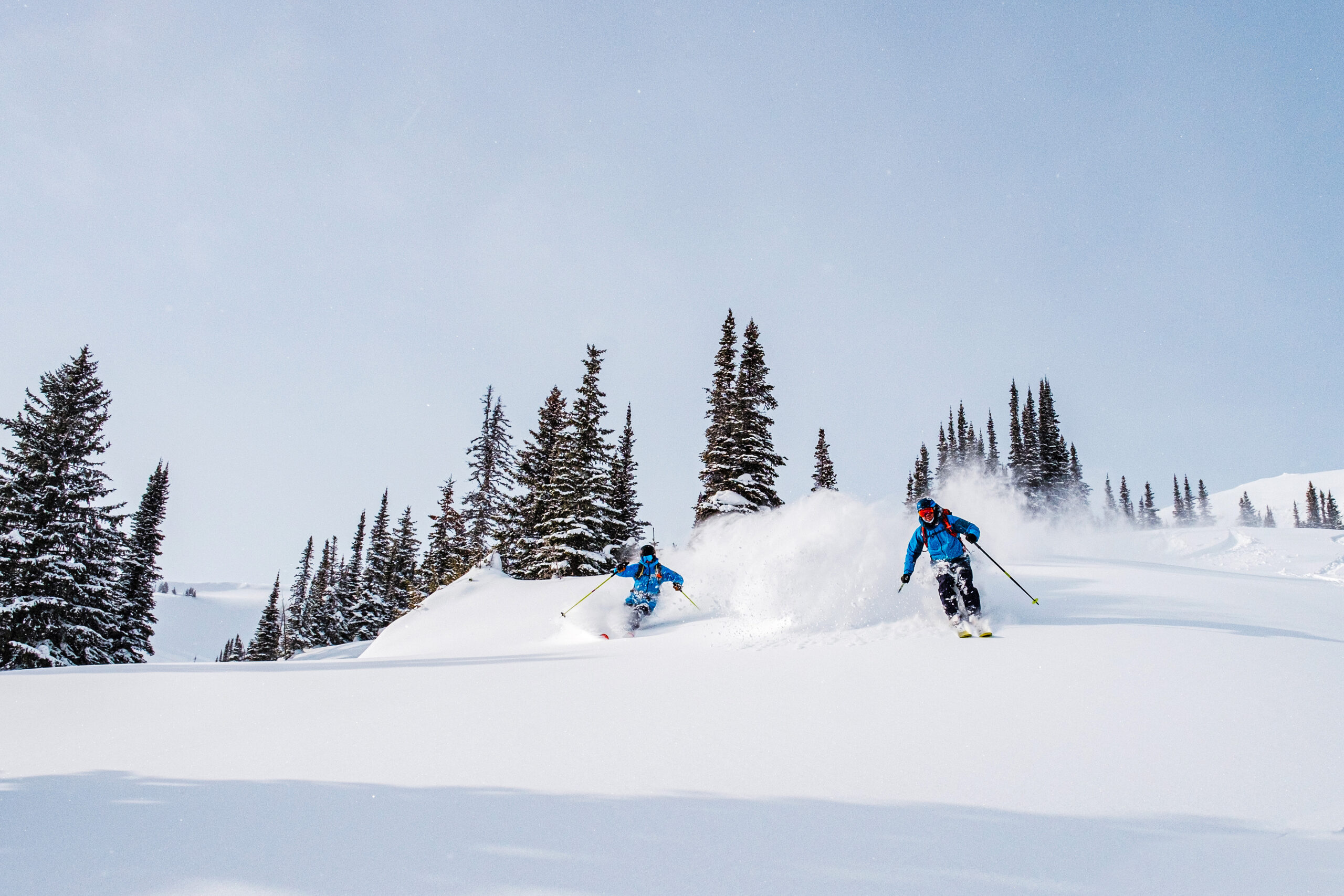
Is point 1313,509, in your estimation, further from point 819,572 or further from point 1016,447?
point 819,572

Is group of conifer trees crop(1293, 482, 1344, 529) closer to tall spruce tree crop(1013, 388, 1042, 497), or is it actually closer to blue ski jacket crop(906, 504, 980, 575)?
tall spruce tree crop(1013, 388, 1042, 497)

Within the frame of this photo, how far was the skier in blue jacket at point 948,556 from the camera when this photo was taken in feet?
24.9

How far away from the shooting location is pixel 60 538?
69.8 feet

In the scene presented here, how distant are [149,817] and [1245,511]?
150331 mm

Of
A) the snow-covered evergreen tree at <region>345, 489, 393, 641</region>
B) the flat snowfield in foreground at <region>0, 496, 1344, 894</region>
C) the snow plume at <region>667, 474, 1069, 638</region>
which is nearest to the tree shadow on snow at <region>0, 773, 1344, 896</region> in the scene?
the flat snowfield in foreground at <region>0, 496, 1344, 894</region>

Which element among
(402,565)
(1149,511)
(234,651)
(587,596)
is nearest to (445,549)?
(402,565)

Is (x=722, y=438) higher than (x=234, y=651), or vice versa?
(x=722, y=438)

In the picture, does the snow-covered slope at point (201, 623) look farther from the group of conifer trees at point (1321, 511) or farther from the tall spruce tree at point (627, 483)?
the group of conifer trees at point (1321, 511)

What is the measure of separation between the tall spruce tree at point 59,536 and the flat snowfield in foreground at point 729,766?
1874 centimetres

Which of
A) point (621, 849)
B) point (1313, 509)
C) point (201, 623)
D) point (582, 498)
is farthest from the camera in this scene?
point (201, 623)

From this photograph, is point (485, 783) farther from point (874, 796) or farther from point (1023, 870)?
point (1023, 870)

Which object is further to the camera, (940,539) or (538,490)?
(538,490)

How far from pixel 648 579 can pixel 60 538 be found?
22670 millimetres

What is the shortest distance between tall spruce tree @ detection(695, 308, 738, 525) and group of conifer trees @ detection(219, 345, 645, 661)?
4.43 metres
